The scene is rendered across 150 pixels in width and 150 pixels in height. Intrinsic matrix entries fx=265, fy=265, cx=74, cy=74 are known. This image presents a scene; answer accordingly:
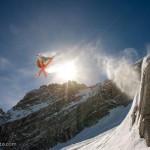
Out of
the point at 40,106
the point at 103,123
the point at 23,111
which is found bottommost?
the point at 103,123

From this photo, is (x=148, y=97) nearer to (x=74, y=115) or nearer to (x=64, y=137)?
(x=64, y=137)

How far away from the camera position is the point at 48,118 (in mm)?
94062

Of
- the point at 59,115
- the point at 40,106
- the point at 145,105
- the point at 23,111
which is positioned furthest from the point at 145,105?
the point at 23,111

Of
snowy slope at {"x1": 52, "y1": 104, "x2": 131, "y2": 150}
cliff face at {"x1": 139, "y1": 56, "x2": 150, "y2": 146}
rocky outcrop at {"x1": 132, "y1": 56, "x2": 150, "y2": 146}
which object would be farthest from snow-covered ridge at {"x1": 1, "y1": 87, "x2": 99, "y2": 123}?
cliff face at {"x1": 139, "y1": 56, "x2": 150, "y2": 146}

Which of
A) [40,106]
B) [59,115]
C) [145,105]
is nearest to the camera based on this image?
[145,105]

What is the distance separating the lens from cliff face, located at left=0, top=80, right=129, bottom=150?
270ft

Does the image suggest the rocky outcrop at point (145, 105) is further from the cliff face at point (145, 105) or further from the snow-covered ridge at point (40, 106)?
the snow-covered ridge at point (40, 106)

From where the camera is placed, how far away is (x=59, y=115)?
302ft

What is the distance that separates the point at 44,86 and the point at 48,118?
35694 mm

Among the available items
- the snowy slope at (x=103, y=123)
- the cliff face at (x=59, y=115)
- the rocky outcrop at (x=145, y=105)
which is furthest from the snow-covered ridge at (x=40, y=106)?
the rocky outcrop at (x=145, y=105)

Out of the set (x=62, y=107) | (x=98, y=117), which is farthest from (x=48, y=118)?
(x=98, y=117)

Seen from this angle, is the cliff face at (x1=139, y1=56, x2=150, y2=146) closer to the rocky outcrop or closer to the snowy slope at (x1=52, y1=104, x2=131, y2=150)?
the rocky outcrop

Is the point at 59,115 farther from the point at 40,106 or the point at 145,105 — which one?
the point at 145,105

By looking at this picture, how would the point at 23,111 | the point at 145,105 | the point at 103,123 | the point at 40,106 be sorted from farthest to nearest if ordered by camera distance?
the point at 23,111
the point at 40,106
the point at 103,123
the point at 145,105
